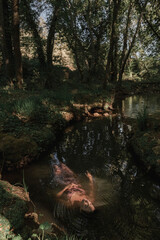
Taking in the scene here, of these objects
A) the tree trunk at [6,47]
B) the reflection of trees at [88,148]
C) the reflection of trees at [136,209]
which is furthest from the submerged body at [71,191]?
the tree trunk at [6,47]

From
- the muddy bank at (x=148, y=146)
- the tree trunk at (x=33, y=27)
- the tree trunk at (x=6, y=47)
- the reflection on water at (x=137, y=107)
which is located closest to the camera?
the muddy bank at (x=148, y=146)

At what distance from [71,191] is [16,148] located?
6.06 ft

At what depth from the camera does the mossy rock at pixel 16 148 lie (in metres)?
3.96

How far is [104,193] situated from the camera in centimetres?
317

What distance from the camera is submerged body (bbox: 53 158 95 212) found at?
278cm

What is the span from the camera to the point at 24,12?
37.7 feet

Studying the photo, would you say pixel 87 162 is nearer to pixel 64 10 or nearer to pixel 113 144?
pixel 113 144

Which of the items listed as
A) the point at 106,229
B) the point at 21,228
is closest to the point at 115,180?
the point at 106,229

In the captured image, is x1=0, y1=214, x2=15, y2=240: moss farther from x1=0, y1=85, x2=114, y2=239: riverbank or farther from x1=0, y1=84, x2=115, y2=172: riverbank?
x1=0, y1=84, x2=115, y2=172: riverbank

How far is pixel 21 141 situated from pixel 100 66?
2192 centimetres

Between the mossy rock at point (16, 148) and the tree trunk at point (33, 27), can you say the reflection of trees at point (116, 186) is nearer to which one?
the mossy rock at point (16, 148)

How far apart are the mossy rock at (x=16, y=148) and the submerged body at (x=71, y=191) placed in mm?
843

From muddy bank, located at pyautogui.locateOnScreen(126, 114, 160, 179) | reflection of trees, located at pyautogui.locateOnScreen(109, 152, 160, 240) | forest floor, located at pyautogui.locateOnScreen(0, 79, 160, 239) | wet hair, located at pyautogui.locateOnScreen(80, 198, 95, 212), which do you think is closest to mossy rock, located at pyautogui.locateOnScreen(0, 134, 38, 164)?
forest floor, located at pyautogui.locateOnScreen(0, 79, 160, 239)

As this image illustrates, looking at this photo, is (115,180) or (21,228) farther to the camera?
(115,180)
